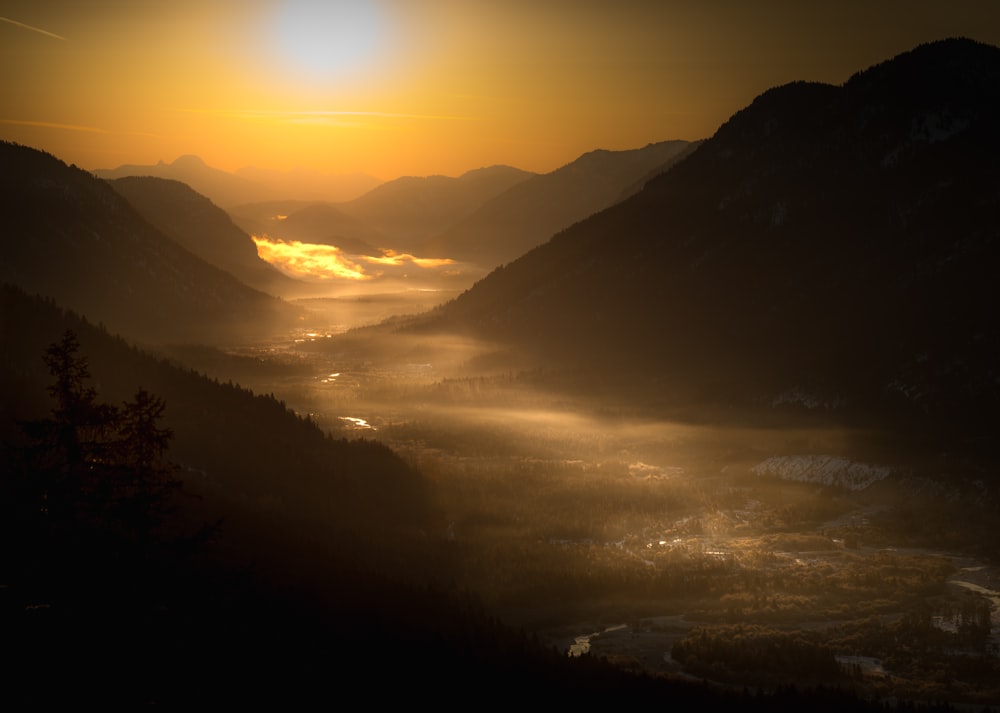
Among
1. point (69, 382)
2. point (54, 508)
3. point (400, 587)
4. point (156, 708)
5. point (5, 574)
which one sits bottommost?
point (400, 587)

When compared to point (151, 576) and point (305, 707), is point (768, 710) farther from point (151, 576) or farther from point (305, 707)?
point (151, 576)

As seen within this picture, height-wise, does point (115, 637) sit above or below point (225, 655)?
above

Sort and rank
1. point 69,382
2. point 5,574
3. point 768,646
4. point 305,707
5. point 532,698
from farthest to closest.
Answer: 1. point 768,646
2. point 532,698
3. point 305,707
4. point 5,574
5. point 69,382

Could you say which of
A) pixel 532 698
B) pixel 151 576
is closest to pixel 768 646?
pixel 532 698

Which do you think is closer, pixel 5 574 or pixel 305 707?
pixel 5 574

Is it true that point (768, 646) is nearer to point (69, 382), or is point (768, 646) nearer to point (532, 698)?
point (532, 698)

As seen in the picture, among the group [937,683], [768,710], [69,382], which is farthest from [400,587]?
[69,382]

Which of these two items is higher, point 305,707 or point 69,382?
point 69,382

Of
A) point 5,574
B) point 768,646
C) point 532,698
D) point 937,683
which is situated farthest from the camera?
point 768,646

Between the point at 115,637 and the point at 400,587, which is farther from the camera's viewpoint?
the point at 400,587
